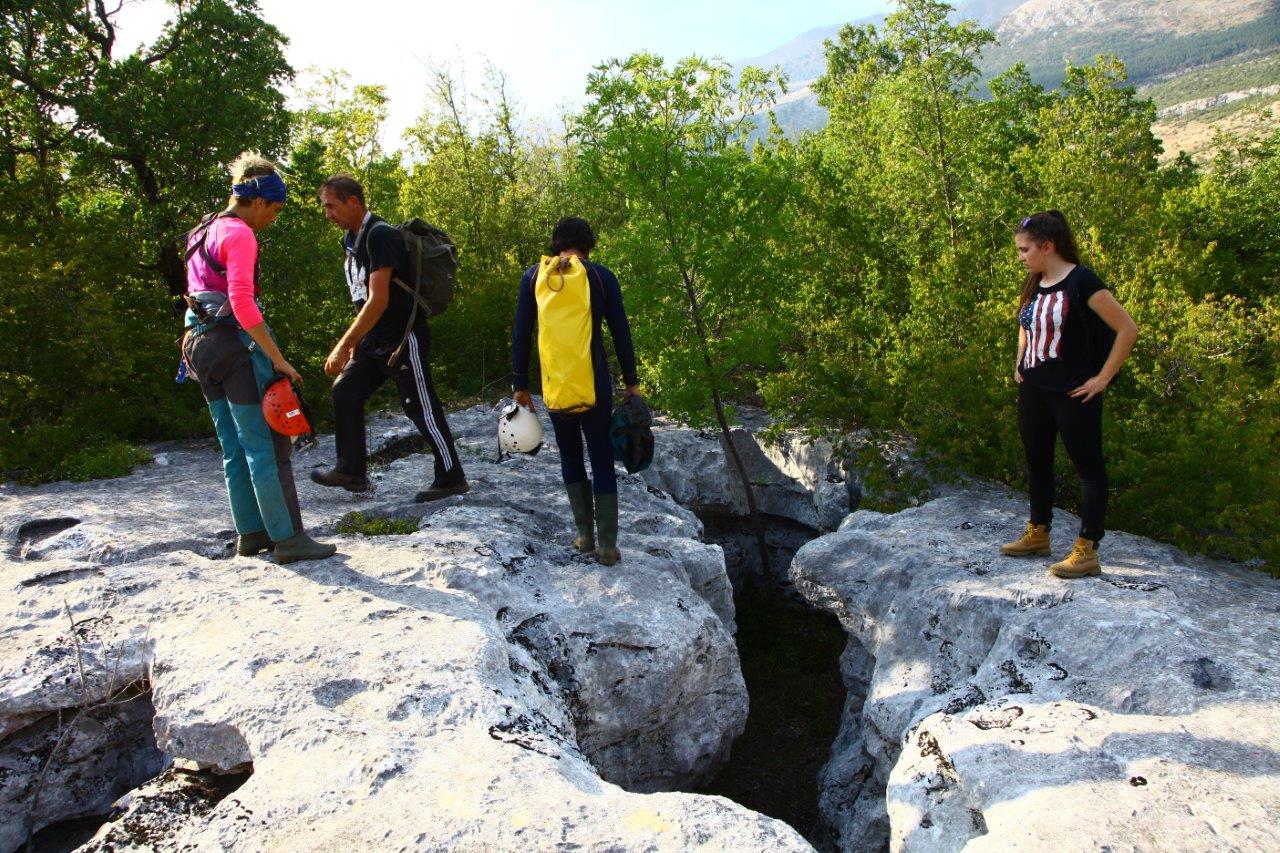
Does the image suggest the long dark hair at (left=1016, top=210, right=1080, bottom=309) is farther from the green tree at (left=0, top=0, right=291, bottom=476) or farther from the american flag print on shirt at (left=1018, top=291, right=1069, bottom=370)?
the green tree at (left=0, top=0, right=291, bottom=476)

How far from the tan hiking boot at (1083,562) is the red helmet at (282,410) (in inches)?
172

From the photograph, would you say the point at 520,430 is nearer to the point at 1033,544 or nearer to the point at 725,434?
the point at 1033,544

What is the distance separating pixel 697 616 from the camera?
467cm

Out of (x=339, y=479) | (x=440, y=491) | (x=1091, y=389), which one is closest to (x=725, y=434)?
(x=440, y=491)

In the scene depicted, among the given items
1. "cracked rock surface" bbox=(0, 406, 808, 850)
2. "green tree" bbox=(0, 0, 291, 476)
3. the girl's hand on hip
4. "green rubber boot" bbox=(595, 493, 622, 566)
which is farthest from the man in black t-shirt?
the girl's hand on hip

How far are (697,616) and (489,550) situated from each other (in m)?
1.32

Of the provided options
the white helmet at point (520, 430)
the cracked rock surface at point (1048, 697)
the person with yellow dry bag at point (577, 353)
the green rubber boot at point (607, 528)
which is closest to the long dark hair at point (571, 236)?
the person with yellow dry bag at point (577, 353)

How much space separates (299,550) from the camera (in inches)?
185

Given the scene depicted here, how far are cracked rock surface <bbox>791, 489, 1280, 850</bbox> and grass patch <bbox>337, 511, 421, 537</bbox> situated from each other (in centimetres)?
283

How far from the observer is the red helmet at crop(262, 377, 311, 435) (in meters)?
4.42

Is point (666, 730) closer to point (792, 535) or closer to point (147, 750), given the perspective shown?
point (147, 750)

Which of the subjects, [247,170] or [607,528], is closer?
[247,170]

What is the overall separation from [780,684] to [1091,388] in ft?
12.4

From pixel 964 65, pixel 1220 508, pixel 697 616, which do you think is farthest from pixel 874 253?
pixel 697 616
